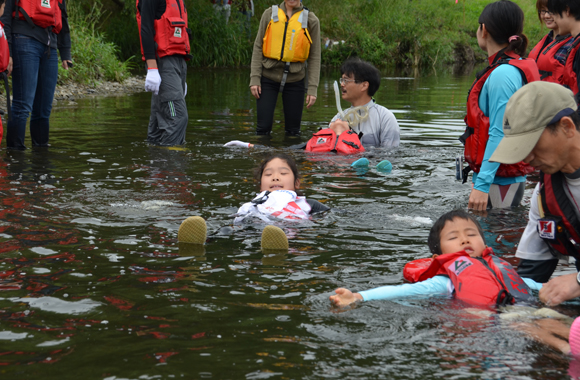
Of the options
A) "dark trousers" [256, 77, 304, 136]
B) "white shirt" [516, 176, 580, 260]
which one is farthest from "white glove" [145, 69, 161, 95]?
"white shirt" [516, 176, 580, 260]

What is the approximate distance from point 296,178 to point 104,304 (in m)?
2.98

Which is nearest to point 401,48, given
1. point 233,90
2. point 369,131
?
point 233,90

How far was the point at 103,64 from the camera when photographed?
64.1 feet

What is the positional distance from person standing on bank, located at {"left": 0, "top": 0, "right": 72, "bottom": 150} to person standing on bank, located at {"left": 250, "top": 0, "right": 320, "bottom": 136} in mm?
2940

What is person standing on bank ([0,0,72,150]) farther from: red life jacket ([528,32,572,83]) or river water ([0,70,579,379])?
red life jacket ([528,32,572,83])

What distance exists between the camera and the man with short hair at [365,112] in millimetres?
9188

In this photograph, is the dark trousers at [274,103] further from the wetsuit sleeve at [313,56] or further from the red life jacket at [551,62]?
the red life jacket at [551,62]

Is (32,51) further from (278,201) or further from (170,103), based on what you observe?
Result: (278,201)

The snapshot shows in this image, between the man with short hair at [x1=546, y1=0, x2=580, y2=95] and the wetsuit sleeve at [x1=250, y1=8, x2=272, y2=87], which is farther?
the wetsuit sleeve at [x1=250, y1=8, x2=272, y2=87]

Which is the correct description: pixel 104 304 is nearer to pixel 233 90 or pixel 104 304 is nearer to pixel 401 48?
pixel 233 90

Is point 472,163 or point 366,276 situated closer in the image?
point 366,276

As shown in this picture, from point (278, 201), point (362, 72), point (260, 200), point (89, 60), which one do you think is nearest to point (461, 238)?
point (278, 201)

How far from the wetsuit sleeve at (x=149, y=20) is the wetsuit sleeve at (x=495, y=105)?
5057 millimetres

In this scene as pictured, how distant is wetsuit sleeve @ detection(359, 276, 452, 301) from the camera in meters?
3.76
